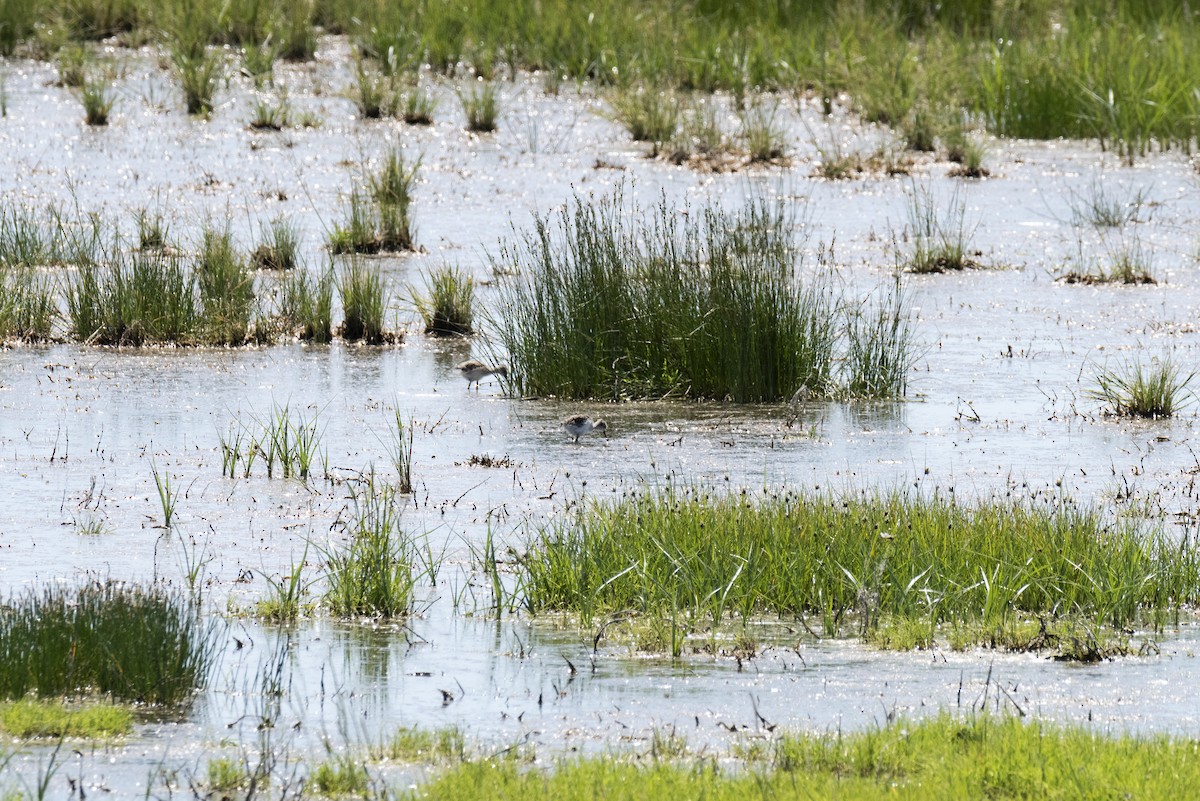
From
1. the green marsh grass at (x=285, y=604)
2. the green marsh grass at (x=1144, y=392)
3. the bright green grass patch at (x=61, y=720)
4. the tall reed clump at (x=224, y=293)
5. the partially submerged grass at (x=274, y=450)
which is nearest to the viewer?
the bright green grass patch at (x=61, y=720)

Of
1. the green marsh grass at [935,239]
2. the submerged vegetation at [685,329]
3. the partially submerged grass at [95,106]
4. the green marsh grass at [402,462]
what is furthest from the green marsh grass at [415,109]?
the green marsh grass at [402,462]

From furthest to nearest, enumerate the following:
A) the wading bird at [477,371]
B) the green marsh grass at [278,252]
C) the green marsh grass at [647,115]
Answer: the green marsh grass at [647,115] < the green marsh grass at [278,252] < the wading bird at [477,371]

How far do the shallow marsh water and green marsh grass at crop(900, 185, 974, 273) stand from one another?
0.18 metres

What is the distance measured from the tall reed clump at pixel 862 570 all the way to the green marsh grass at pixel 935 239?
8.12m

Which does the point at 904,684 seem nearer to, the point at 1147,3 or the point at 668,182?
the point at 668,182

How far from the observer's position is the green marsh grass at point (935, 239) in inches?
638

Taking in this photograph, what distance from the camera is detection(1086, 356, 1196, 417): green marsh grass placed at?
11398mm

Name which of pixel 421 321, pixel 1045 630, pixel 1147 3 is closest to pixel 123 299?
pixel 421 321

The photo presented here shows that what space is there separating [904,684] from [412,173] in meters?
12.2

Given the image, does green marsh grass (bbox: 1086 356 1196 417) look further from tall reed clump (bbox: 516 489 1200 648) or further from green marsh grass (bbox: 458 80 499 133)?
green marsh grass (bbox: 458 80 499 133)

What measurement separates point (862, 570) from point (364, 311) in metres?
6.90

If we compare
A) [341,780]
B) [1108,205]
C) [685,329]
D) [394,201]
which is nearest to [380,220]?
[394,201]

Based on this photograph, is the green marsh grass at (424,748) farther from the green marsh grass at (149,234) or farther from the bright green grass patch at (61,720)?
the green marsh grass at (149,234)

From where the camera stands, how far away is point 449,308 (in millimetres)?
14102
